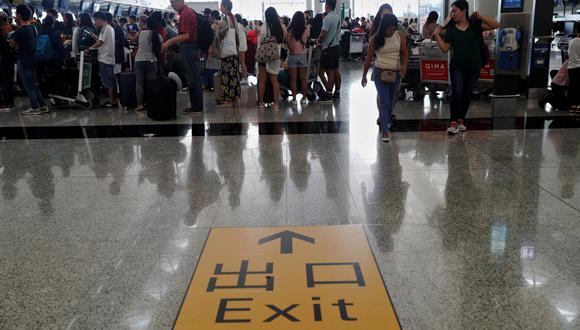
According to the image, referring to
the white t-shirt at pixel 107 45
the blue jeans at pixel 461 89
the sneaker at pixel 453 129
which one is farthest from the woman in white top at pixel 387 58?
the white t-shirt at pixel 107 45

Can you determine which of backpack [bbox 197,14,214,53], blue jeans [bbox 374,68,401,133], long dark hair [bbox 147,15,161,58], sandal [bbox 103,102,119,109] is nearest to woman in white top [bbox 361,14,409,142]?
blue jeans [bbox 374,68,401,133]

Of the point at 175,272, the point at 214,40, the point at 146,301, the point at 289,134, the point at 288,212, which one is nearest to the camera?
the point at 146,301

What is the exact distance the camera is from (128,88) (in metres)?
8.65

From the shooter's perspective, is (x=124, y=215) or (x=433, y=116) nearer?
(x=124, y=215)

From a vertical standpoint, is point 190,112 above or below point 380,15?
below

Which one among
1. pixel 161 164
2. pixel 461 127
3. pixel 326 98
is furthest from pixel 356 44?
pixel 161 164

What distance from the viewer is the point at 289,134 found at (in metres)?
6.43

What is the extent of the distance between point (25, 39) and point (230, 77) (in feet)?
10.5

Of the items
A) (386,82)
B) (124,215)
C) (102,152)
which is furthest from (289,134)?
(124,215)

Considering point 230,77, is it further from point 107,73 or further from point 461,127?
point 461,127

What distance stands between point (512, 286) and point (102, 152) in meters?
4.56

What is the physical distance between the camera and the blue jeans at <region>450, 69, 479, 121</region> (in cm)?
607

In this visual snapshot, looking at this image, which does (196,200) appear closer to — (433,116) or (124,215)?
(124,215)

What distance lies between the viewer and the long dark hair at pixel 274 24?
26.2 ft
